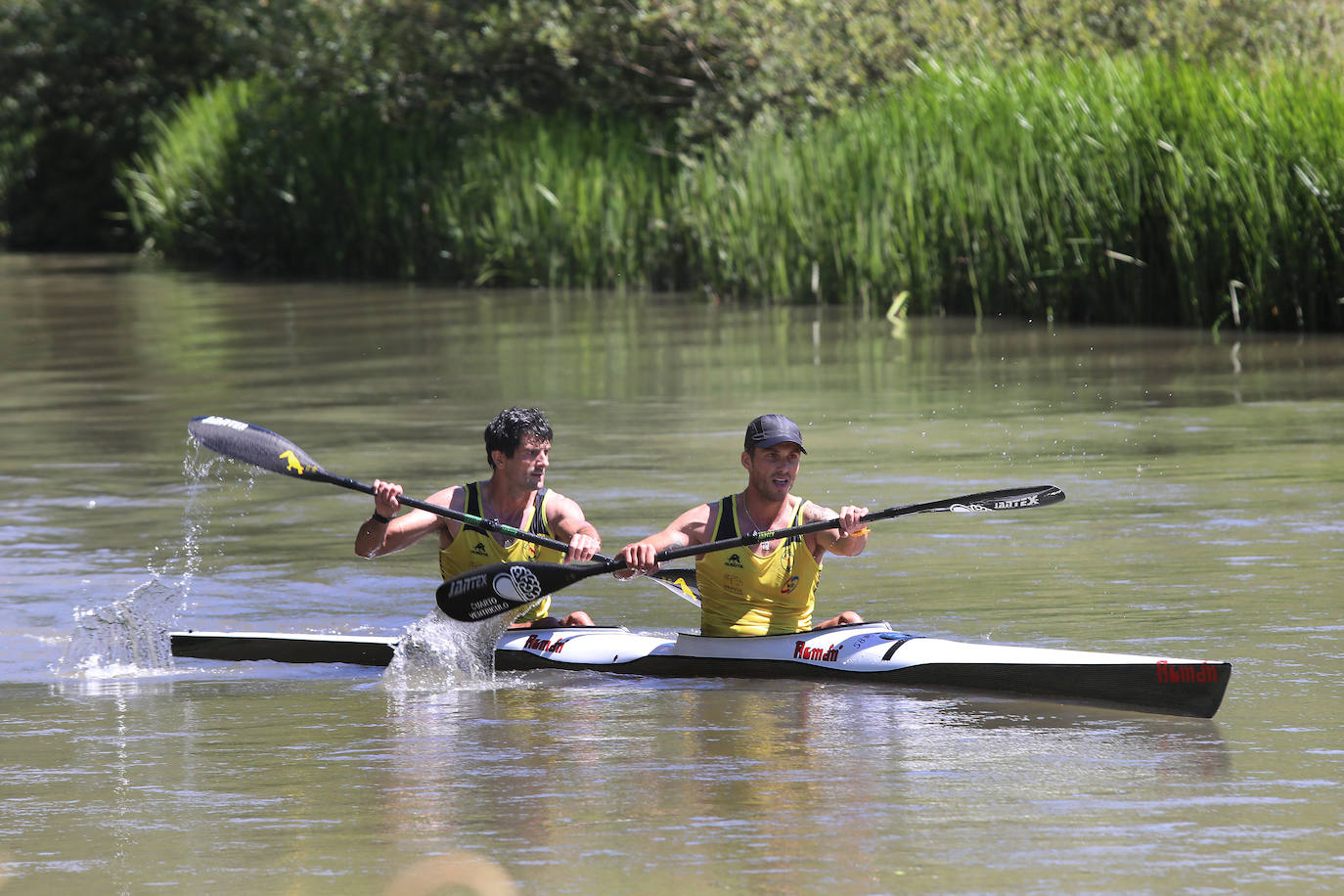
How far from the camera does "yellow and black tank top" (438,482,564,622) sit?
8211 mm

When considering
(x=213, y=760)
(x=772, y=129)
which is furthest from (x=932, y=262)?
(x=213, y=760)

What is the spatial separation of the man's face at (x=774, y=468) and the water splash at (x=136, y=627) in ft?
8.52

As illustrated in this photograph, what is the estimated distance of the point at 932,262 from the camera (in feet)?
65.7

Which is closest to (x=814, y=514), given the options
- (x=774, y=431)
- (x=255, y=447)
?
(x=774, y=431)

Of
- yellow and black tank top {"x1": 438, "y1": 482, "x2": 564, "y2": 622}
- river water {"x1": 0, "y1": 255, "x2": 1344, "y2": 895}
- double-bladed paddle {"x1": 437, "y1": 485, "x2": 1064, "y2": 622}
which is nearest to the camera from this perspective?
river water {"x1": 0, "y1": 255, "x2": 1344, "y2": 895}

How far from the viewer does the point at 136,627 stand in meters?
8.59

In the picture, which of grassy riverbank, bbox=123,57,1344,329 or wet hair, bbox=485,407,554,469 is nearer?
wet hair, bbox=485,407,554,469

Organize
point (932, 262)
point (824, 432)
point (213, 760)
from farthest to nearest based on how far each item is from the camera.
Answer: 1. point (932, 262)
2. point (824, 432)
3. point (213, 760)

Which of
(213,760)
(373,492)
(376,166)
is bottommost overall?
(213,760)

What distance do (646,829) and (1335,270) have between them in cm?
1360

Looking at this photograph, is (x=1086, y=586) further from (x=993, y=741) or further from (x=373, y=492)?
(x=373, y=492)

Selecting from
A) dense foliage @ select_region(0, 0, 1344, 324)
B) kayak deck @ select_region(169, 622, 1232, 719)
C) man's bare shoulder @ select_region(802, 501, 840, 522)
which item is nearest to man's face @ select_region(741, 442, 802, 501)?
man's bare shoulder @ select_region(802, 501, 840, 522)

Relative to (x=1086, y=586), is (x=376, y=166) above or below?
above

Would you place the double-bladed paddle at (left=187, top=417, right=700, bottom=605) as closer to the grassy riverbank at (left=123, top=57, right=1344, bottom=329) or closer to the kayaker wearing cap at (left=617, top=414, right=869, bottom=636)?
the kayaker wearing cap at (left=617, top=414, right=869, bottom=636)
